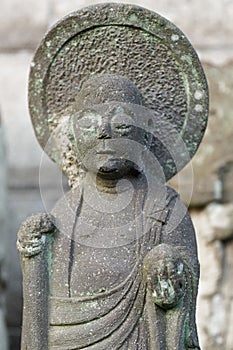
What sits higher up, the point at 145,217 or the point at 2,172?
the point at 2,172

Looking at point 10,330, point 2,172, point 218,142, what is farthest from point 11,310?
point 218,142

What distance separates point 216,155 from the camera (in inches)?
141

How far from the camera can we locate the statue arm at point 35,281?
214 cm

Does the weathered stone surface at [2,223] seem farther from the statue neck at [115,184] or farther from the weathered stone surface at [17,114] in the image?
the statue neck at [115,184]

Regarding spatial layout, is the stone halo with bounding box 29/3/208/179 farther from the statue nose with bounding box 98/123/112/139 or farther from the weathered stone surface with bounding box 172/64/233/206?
the weathered stone surface with bounding box 172/64/233/206

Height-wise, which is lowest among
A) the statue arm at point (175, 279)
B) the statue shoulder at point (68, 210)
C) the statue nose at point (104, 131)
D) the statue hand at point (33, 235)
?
the statue arm at point (175, 279)

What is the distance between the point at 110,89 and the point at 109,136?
0.28 ft

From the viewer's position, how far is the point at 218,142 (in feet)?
11.8

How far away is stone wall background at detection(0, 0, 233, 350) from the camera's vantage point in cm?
351

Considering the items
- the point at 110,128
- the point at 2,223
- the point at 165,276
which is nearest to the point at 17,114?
the point at 2,223

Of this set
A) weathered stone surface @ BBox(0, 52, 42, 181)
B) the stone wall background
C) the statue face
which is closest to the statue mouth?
the statue face

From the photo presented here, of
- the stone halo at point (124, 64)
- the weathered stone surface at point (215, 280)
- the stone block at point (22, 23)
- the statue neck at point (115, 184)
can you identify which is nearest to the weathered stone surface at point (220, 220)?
the weathered stone surface at point (215, 280)

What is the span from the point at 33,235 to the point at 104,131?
21cm

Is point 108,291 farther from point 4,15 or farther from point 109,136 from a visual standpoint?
point 4,15
